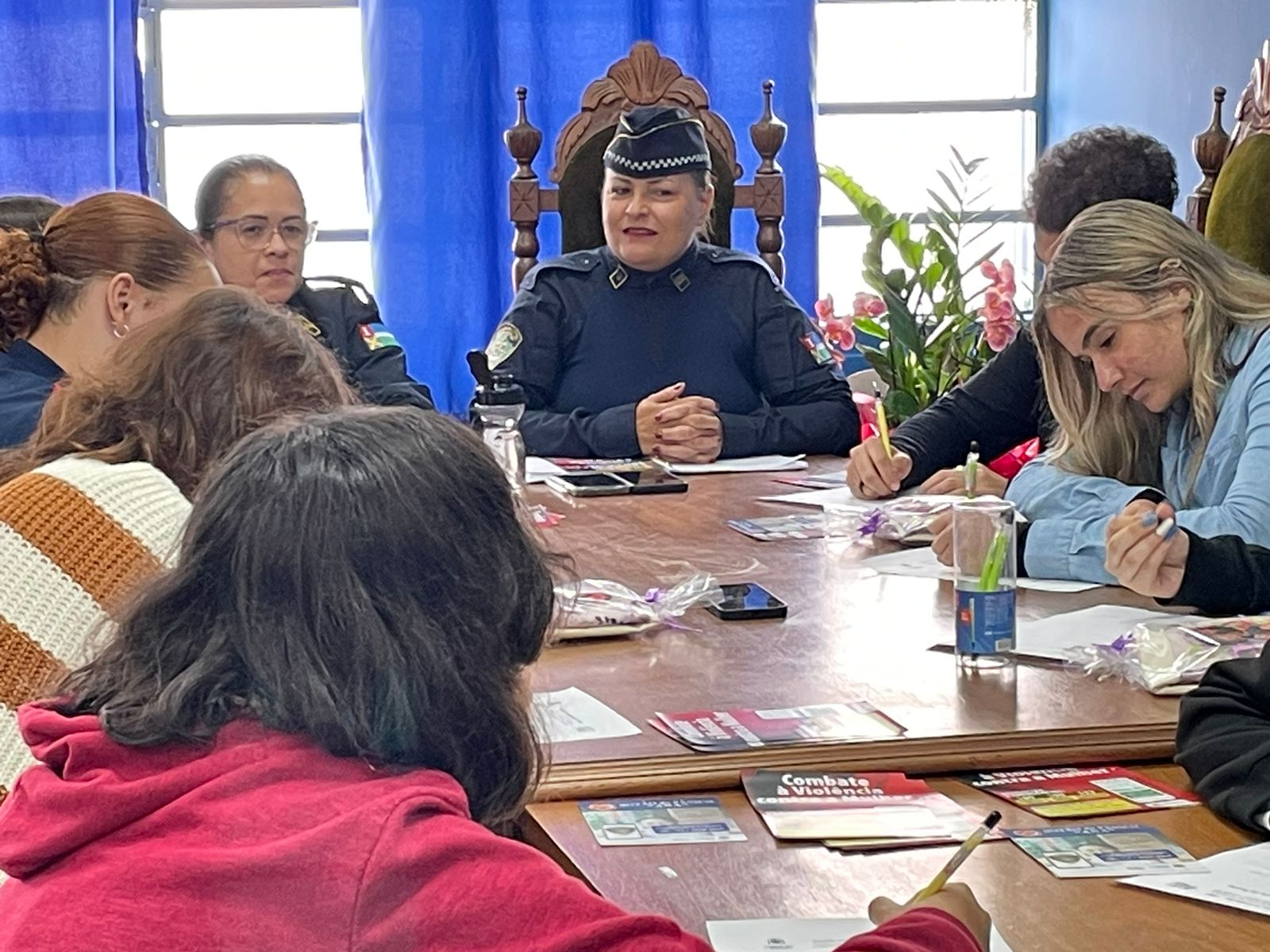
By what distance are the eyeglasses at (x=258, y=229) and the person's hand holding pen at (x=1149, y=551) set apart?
198 centimetres

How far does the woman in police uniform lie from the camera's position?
11.2ft

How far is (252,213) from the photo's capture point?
3.23 m

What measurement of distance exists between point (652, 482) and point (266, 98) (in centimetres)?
226

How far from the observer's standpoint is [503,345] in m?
3.35

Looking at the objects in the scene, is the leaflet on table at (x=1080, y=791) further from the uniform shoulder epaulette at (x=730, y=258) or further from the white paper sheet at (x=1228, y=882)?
the uniform shoulder epaulette at (x=730, y=258)

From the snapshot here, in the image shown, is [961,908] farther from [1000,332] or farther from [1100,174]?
[1000,332]

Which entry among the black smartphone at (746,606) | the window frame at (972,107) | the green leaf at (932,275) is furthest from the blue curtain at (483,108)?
the black smartphone at (746,606)

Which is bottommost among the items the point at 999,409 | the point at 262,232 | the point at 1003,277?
the point at 999,409

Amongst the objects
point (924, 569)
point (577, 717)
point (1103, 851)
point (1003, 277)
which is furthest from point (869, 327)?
point (1103, 851)

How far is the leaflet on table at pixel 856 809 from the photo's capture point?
115 centimetres

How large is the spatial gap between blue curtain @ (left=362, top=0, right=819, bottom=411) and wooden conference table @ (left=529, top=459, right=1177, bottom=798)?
2.10m

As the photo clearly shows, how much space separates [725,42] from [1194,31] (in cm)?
115

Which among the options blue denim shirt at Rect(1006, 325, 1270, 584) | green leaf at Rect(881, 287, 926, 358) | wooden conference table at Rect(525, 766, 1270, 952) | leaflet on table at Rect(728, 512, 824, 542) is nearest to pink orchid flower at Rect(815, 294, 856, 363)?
green leaf at Rect(881, 287, 926, 358)

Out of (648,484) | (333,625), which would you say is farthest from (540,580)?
(648,484)
